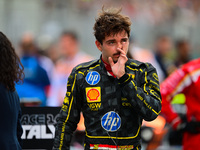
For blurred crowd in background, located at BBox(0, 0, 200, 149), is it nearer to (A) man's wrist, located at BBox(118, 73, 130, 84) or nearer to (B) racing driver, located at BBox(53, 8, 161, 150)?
(B) racing driver, located at BBox(53, 8, 161, 150)

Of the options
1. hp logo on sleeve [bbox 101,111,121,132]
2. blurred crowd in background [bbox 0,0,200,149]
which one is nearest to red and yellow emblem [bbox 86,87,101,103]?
hp logo on sleeve [bbox 101,111,121,132]

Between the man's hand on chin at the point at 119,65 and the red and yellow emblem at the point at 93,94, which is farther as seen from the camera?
the red and yellow emblem at the point at 93,94

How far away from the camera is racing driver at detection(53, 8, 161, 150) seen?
11.4 ft

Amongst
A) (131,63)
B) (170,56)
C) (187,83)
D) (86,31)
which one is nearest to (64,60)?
(86,31)

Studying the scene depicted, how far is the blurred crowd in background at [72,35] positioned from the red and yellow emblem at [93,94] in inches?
167

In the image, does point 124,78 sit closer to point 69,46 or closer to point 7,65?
point 7,65

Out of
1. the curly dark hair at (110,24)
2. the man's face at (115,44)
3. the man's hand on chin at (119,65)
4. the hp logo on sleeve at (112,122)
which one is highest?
the curly dark hair at (110,24)

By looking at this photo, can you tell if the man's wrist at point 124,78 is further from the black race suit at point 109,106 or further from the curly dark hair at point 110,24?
the curly dark hair at point 110,24

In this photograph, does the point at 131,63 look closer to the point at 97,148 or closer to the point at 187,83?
the point at 97,148

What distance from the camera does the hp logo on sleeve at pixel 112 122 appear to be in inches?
138

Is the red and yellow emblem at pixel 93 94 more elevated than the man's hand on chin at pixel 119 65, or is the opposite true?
the man's hand on chin at pixel 119 65

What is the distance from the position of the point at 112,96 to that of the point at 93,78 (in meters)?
0.23

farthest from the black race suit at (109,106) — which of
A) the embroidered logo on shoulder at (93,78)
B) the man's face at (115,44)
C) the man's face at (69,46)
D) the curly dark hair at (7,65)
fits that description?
the man's face at (69,46)

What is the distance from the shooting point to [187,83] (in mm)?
4758
